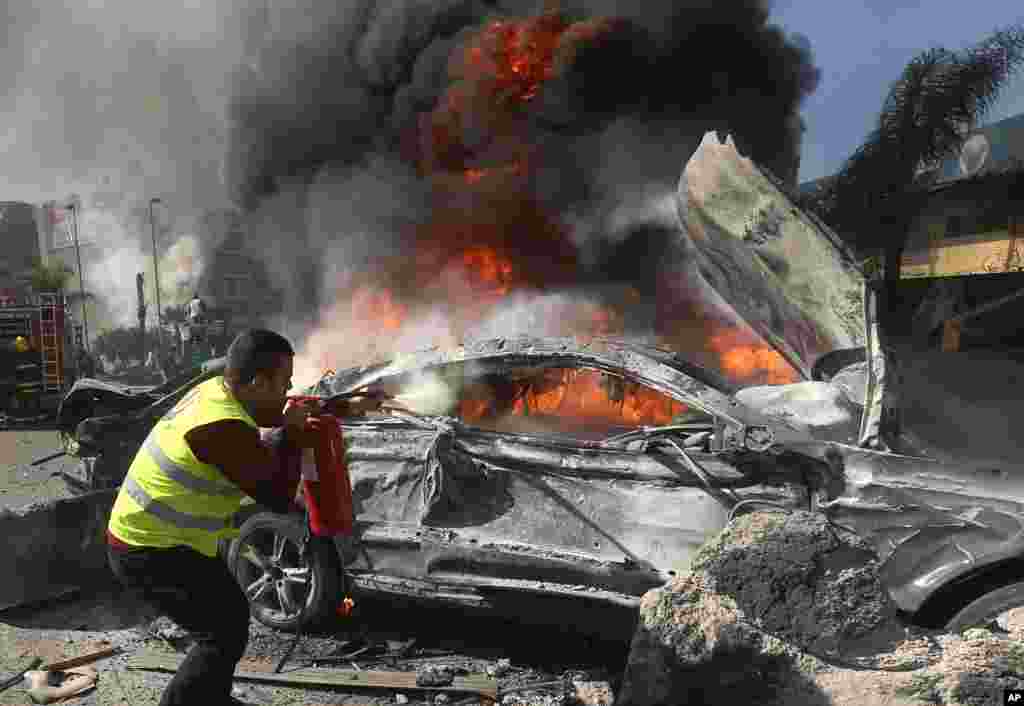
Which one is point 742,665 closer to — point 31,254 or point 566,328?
point 566,328

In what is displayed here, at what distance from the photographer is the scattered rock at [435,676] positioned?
12.4 ft

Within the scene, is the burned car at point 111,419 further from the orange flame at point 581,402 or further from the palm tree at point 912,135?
the palm tree at point 912,135

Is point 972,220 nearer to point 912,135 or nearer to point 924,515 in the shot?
point 912,135

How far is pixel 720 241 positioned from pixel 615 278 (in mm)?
7678

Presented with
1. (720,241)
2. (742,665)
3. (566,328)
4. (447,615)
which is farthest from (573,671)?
(566,328)

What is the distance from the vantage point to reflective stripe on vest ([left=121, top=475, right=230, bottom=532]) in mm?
2615

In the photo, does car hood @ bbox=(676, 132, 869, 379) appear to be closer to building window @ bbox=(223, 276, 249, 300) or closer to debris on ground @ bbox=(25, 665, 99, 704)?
debris on ground @ bbox=(25, 665, 99, 704)

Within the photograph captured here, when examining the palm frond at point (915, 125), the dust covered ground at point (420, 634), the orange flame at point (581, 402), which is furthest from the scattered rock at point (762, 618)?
the palm frond at point (915, 125)

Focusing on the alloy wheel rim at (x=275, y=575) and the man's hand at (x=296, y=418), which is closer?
the man's hand at (x=296, y=418)

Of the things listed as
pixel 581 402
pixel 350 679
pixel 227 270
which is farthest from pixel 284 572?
pixel 227 270

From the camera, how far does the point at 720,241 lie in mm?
5320

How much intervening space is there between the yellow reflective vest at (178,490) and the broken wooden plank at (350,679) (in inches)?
58.7

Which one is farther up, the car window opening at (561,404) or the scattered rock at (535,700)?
the car window opening at (561,404)

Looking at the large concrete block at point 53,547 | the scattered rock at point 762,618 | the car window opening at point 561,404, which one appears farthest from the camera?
the car window opening at point 561,404
